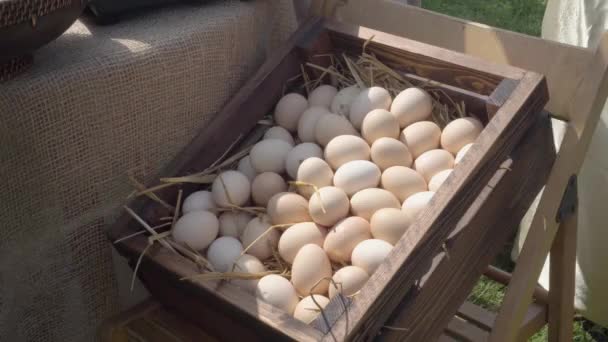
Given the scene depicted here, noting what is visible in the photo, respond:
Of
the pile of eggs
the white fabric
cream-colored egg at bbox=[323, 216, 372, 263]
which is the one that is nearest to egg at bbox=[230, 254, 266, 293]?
the pile of eggs

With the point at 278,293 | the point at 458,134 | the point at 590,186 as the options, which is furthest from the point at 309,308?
the point at 590,186

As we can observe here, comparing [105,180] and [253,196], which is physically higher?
[253,196]

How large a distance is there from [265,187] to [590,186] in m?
0.88

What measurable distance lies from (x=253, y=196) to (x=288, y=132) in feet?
0.55

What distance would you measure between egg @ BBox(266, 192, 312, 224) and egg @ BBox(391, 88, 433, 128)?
0.79ft

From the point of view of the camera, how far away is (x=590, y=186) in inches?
61.7

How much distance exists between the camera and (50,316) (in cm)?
107

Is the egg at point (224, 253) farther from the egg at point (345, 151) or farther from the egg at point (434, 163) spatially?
the egg at point (434, 163)

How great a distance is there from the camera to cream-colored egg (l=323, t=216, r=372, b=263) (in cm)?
97

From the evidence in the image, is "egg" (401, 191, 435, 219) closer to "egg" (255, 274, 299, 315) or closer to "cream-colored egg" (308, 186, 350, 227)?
"cream-colored egg" (308, 186, 350, 227)

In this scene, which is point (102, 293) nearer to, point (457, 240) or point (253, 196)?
point (253, 196)

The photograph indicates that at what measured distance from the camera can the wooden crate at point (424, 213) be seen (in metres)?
0.85

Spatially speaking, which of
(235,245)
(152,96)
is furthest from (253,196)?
(152,96)

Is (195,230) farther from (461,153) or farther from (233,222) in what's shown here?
(461,153)
